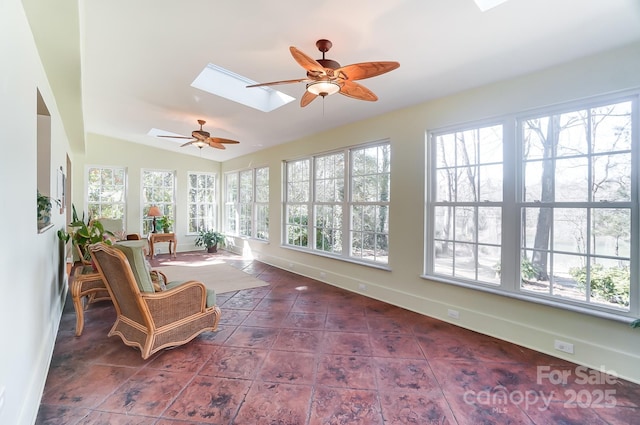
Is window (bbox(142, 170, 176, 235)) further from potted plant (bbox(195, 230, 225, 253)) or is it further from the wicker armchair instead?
the wicker armchair

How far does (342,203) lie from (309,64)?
8.99 feet

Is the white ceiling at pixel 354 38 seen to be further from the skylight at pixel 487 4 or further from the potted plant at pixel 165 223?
the potted plant at pixel 165 223

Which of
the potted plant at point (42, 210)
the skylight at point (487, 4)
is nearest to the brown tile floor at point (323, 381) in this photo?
the potted plant at point (42, 210)

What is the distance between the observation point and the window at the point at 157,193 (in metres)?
7.47

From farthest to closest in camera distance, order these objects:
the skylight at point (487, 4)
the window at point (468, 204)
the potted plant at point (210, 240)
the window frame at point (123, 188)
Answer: the potted plant at point (210, 240) → the window frame at point (123, 188) → the window at point (468, 204) → the skylight at point (487, 4)

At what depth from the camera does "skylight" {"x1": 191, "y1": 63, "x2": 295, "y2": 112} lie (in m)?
3.70

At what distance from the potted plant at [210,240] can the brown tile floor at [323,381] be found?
15.2 feet

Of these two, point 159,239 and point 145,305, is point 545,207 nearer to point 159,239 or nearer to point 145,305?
point 145,305

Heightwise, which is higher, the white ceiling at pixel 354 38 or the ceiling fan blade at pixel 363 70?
the white ceiling at pixel 354 38

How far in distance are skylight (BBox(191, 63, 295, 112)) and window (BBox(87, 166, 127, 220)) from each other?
4999 mm

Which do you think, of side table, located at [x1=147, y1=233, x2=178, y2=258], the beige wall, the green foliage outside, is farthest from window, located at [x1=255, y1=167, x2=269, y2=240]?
the green foliage outside

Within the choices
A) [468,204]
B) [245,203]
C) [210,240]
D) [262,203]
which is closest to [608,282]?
[468,204]

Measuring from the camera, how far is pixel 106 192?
706 cm

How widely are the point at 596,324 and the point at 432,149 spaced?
7.37 ft
